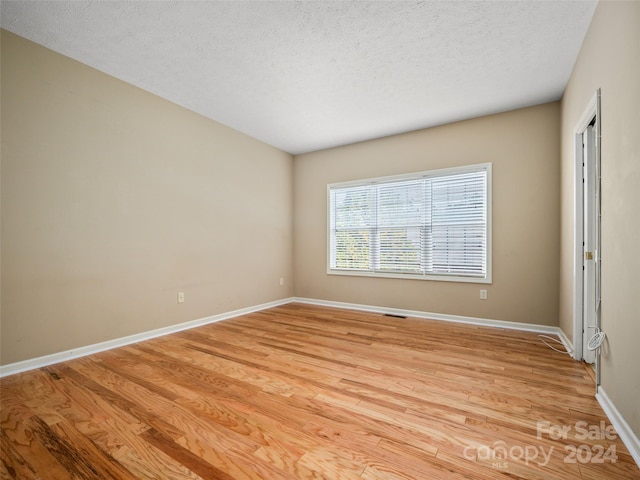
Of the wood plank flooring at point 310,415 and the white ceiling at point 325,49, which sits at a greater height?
the white ceiling at point 325,49

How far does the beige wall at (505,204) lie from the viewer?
3510mm

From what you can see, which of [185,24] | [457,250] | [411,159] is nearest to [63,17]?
[185,24]

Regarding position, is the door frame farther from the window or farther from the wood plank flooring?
the window

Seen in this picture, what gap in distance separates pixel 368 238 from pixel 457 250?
137 centimetres

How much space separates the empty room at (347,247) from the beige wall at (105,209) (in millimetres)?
21

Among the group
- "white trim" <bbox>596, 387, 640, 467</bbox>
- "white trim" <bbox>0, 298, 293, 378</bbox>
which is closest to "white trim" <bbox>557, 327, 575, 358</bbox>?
"white trim" <bbox>596, 387, 640, 467</bbox>

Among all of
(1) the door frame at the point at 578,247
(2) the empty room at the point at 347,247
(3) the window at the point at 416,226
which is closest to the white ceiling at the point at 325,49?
(2) the empty room at the point at 347,247

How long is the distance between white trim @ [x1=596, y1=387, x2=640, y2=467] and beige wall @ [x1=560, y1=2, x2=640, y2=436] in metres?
0.04

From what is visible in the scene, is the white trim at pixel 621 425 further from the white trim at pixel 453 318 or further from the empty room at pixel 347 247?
the white trim at pixel 453 318

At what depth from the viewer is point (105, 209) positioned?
2951 mm

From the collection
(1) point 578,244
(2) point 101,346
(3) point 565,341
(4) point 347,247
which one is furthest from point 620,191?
(2) point 101,346

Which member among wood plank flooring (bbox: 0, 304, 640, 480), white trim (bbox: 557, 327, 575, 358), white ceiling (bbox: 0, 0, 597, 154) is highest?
white ceiling (bbox: 0, 0, 597, 154)

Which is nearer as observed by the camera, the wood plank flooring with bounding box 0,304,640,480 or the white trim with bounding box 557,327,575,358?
the wood plank flooring with bounding box 0,304,640,480

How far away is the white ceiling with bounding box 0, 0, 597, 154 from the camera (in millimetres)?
2160
